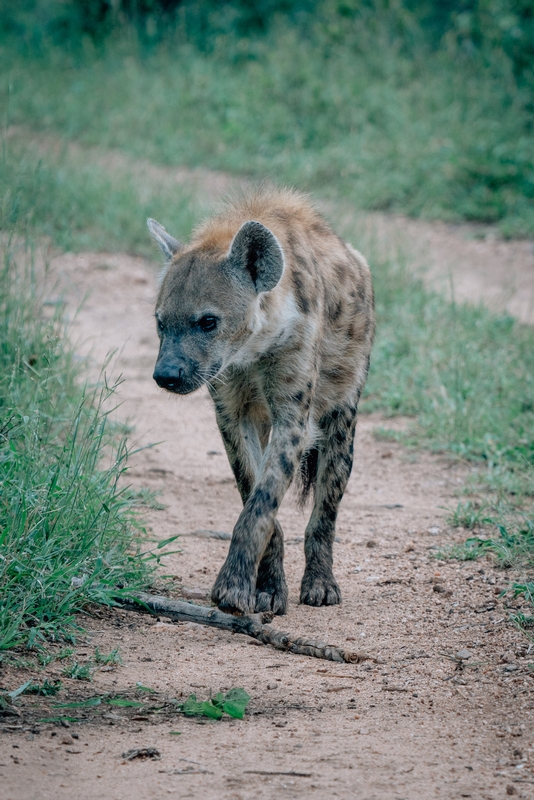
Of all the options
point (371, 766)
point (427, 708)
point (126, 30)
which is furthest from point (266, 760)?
point (126, 30)

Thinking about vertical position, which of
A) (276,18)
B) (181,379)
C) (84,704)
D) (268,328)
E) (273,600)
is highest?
(276,18)

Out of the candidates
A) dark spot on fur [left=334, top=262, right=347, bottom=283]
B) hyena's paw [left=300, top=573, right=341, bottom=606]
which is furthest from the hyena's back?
hyena's paw [left=300, top=573, right=341, bottom=606]

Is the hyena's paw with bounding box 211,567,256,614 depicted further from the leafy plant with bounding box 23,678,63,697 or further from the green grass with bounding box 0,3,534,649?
the leafy plant with bounding box 23,678,63,697

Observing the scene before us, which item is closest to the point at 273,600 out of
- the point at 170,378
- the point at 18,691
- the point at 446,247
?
the point at 170,378

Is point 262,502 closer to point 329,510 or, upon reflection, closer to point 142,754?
point 329,510

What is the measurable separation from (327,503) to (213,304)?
871 millimetres

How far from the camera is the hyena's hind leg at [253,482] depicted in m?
3.05

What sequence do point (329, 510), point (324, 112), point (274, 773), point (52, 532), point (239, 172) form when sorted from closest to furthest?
1. point (274, 773)
2. point (52, 532)
3. point (329, 510)
4. point (239, 172)
5. point (324, 112)

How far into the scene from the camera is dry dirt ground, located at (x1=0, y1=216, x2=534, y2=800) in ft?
6.30

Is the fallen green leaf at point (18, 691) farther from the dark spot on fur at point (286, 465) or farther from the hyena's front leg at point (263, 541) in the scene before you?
the dark spot on fur at point (286, 465)

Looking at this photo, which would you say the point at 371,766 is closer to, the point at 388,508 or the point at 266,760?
the point at 266,760

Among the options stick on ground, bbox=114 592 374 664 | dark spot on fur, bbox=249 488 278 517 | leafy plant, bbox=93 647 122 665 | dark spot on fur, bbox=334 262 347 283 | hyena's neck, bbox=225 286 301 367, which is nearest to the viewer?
leafy plant, bbox=93 647 122 665

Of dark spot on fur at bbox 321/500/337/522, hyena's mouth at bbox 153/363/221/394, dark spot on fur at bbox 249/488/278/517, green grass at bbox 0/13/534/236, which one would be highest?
green grass at bbox 0/13/534/236

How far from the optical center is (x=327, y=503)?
3.39 metres
